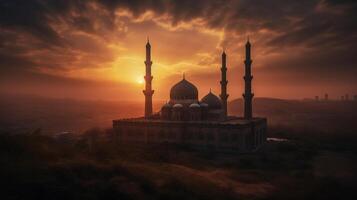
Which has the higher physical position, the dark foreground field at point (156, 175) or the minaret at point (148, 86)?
the minaret at point (148, 86)

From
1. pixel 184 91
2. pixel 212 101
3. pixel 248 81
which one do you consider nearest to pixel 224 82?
pixel 248 81

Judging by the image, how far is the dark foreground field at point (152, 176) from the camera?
20.4 meters

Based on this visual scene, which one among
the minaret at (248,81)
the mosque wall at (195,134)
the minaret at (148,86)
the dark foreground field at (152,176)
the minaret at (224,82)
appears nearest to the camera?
the dark foreground field at (152,176)

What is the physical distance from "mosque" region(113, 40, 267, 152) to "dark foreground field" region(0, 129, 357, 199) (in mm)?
5276

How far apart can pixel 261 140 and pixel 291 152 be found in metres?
7.08

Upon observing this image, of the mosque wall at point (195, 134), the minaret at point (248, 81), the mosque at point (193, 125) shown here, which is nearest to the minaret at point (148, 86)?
the mosque at point (193, 125)

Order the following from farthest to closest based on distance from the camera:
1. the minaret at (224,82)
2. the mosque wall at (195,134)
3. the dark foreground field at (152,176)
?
the minaret at (224,82) < the mosque wall at (195,134) < the dark foreground field at (152,176)

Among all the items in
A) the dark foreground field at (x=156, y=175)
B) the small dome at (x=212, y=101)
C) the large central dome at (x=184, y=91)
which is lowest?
the dark foreground field at (x=156, y=175)

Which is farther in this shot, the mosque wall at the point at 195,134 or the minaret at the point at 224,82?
the minaret at the point at 224,82

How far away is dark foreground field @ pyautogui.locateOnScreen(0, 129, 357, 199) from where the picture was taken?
20.4 meters

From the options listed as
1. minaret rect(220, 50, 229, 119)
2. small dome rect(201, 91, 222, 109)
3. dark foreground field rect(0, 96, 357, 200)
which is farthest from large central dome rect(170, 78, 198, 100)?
dark foreground field rect(0, 96, 357, 200)

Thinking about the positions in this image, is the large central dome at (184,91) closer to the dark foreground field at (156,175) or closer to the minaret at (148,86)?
the minaret at (148,86)

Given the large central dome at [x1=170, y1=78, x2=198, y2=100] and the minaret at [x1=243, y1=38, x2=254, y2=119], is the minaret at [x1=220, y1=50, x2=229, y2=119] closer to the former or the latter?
the minaret at [x1=243, y1=38, x2=254, y2=119]

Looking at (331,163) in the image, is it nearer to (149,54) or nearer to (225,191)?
(225,191)
